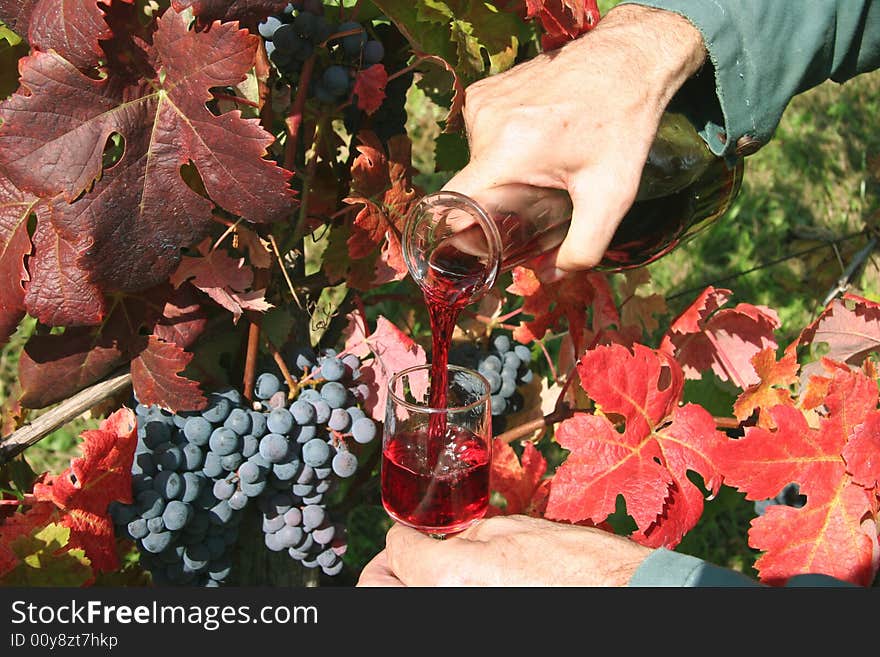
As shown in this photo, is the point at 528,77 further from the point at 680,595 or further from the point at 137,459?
the point at 137,459

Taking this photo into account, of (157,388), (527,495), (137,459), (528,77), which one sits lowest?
(527,495)

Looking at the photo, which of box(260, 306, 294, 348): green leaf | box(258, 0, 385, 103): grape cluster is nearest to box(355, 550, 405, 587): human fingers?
box(260, 306, 294, 348): green leaf

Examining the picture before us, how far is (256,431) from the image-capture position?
160 cm

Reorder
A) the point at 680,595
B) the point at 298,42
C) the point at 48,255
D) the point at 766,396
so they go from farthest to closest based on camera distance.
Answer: the point at 766,396
the point at 298,42
the point at 48,255
the point at 680,595

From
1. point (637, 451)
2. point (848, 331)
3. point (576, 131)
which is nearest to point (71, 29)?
point (576, 131)

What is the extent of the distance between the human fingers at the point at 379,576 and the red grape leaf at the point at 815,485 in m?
0.53

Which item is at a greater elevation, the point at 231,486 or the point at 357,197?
the point at 357,197

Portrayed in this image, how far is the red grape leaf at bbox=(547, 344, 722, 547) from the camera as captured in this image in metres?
1.45

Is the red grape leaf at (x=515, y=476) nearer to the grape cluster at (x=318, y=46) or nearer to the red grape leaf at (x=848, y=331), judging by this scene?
the red grape leaf at (x=848, y=331)


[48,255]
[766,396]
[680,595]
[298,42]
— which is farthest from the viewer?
[766,396]

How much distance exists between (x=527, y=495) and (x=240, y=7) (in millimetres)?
942

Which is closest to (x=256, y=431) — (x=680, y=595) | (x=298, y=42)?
(x=298, y=42)

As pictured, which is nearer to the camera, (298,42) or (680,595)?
(680,595)

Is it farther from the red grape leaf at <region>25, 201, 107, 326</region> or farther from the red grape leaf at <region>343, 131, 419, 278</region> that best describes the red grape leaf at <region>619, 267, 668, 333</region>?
the red grape leaf at <region>25, 201, 107, 326</region>
